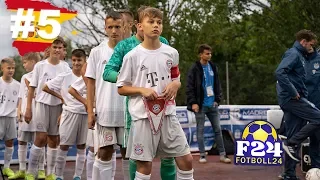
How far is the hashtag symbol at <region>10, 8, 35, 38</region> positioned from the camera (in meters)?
19.0

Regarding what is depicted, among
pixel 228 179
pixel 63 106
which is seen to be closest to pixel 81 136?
pixel 63 106

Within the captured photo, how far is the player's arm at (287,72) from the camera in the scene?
8.87 m

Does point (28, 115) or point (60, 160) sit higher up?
point (28, 115)

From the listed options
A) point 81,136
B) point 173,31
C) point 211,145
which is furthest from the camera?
point 173,31

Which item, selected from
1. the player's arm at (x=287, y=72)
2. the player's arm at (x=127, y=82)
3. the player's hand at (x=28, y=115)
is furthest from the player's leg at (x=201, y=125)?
the player's arm at (x=127, y=82)

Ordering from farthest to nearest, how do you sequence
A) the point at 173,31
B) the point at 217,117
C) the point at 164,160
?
the point at 173,31
the point at 217,117
the point at 164,160

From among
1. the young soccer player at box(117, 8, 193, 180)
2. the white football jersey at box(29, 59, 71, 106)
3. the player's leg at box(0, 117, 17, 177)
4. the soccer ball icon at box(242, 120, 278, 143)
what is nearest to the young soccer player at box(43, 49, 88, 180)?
the white football jersey at box(29, 59, 71, 106)

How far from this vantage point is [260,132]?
1037 cm

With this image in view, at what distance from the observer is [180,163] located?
598cm

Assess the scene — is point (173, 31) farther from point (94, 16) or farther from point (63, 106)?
point (63, 106)

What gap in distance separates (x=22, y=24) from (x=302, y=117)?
11.6 metres

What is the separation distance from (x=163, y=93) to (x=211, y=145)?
8086 mm

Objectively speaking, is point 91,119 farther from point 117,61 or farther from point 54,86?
point 54,86

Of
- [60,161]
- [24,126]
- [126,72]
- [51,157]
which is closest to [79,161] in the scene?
[60,161]
